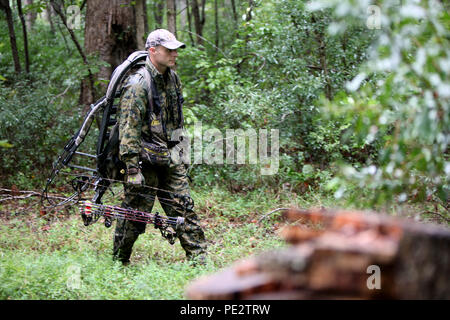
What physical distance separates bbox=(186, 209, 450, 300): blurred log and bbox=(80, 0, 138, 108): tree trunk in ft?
28.1

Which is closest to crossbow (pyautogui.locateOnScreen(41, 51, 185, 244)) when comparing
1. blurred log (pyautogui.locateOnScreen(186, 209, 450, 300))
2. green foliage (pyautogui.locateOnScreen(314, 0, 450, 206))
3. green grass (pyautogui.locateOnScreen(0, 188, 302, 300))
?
green grass (pyautogui.locateOnScreen(0, 188, 302, 300))

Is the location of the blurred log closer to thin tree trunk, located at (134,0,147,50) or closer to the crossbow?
the crossbow

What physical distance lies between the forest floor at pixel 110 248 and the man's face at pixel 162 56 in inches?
91.8

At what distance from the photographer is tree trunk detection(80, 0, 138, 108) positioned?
9.71m

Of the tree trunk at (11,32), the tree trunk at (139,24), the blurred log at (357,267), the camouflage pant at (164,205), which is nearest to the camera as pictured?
the blurred log at (357,267)

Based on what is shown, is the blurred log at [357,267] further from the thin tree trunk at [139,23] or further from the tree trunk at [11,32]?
the tree trunk at [11,32]

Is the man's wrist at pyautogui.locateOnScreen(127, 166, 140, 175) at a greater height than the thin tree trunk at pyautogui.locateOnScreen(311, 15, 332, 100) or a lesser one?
lesser

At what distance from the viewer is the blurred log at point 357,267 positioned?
1.72m

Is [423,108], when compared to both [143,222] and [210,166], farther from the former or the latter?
Answer: [210,166]

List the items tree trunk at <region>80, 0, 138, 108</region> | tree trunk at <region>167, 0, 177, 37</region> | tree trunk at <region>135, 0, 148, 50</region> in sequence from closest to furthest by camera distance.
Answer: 1. tree trunk at <region>167, 0, 177, 37</region>
2. tree trunk at <region>80, 0, 138, 108</region>
3. tree trunk at <region>135, 0, 148, 50</region>

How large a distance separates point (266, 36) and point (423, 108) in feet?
22.3

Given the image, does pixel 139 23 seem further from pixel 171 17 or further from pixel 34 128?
pixel 34 128

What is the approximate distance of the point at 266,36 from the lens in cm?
894

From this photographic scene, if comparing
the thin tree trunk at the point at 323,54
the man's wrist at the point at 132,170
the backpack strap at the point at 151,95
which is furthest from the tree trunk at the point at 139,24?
the man's wrist at the point at 132,170
